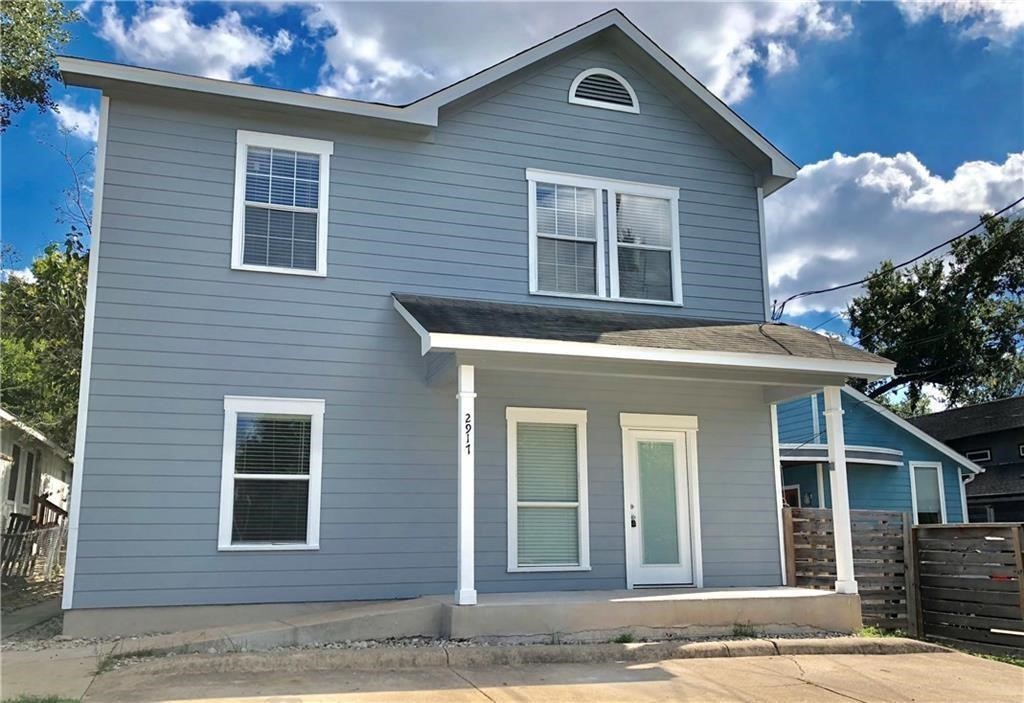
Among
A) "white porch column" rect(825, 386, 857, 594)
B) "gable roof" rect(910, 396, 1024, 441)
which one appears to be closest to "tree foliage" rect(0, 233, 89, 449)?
"white porch column" rect(825, 386, 857, 594)

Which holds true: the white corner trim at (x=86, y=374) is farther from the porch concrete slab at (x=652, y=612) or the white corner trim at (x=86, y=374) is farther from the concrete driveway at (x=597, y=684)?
the porch concrete slab at (x=652, y=612)

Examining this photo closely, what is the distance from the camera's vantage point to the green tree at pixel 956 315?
94.2 ft

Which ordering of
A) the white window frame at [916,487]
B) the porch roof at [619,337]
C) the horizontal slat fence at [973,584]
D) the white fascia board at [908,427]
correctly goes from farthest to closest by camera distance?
1. the white window frame at [916,487]
2. the white fascia board at [908,427]
3. the horizontal slat fence at [973,584]
4. the porch roof at [619,337]

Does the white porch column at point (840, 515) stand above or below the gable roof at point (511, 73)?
below

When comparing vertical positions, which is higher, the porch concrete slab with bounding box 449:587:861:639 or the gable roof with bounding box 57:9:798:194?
the gable roof with bounding box 57:9:798:194

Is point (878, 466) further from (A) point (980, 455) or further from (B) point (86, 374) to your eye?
(B) point (86, 374)

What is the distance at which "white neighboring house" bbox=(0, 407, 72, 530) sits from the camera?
62.4ft

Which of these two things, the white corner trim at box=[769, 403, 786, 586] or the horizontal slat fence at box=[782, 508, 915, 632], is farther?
the white corner trim at box=[769, 403, 786, 586]

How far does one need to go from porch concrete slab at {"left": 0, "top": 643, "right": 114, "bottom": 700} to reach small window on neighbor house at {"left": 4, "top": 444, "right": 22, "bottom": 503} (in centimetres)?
1603

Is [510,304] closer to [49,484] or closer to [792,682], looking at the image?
[792,682]

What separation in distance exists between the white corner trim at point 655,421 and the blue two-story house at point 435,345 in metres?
0.04

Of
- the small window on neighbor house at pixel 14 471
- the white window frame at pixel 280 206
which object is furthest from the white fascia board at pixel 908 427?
the small window on neighbor house at pixel 14 471

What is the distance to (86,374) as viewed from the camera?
26.6 feet

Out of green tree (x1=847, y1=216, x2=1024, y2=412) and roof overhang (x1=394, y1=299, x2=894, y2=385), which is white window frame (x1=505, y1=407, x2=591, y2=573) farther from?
green tree (x1=847, y1=216, x2=1024, y2=412)
